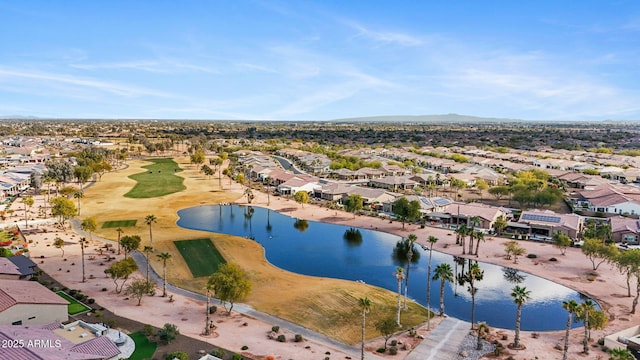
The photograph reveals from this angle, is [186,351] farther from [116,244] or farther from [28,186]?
[28,186]

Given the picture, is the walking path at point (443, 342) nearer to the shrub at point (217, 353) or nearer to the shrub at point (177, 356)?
the shrub at point (217, 353)

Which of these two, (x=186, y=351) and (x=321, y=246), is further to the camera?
(x=321, y=246)

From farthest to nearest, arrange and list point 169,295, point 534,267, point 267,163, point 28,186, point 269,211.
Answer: point 267,163, point 28,186, point 269,211, point 534,267, point 169,295

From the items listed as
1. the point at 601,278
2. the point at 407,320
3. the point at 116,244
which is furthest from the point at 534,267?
the point at 116,244

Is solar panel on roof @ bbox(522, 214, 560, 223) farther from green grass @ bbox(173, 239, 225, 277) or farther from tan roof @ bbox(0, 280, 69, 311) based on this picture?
tan roof @ bbox(0, 280, 69, 311)

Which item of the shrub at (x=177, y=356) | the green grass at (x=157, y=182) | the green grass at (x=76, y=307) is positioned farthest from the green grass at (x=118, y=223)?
the shrub at (x=177, y=356)

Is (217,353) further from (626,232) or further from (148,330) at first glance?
(626,232)
